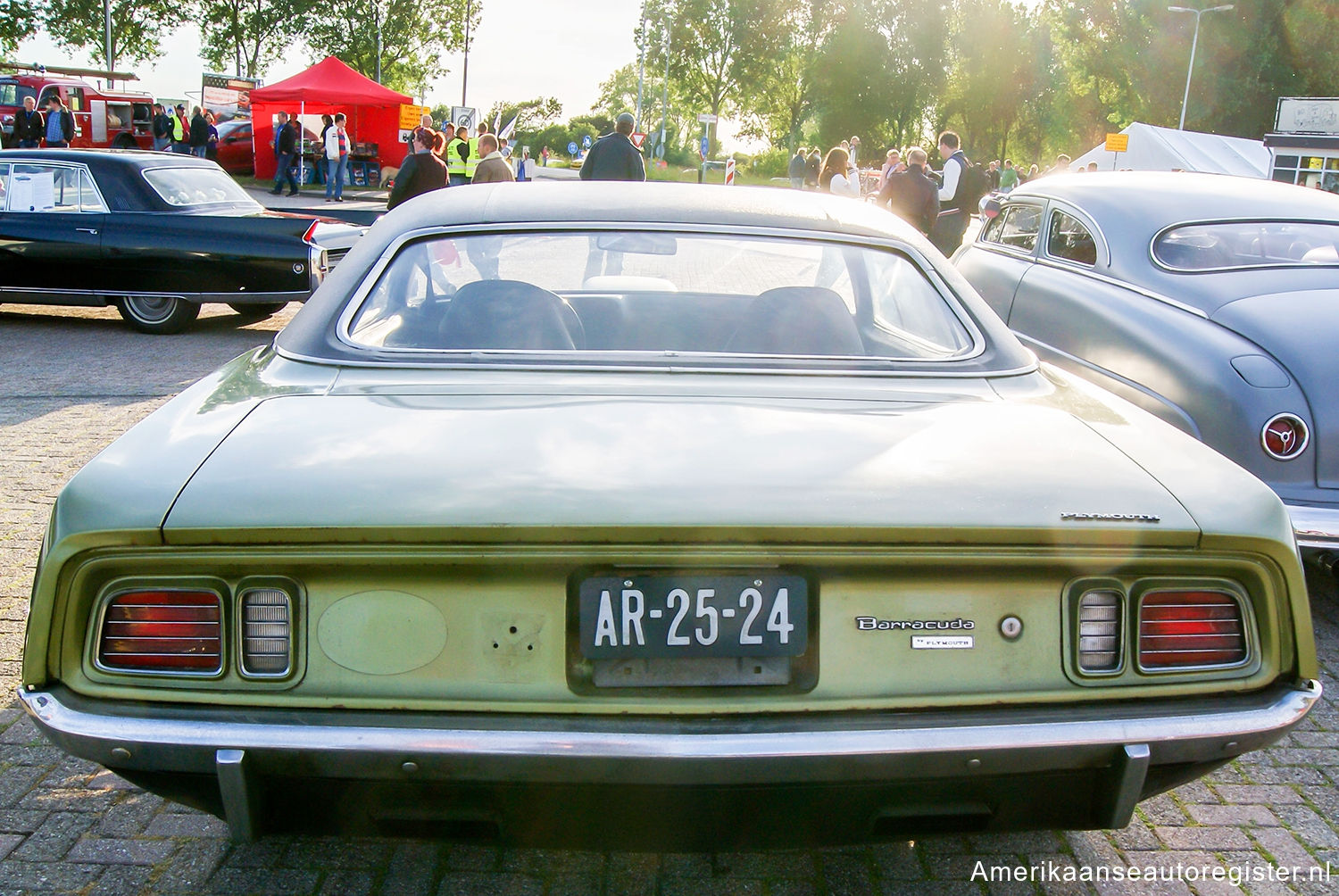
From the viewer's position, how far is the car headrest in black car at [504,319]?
279cm

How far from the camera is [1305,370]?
13.9 feet

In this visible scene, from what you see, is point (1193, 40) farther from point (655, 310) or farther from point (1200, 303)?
point (655, 310)

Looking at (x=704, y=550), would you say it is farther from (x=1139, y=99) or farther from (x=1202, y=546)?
(x=1139, y=99)

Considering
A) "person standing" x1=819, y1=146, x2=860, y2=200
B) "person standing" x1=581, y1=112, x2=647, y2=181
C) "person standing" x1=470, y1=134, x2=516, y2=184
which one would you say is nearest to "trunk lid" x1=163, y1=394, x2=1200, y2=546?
"person standing" x1=581, y1=112, x2=647, y2=181

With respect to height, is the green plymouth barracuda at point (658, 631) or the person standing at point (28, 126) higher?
the person standing at point (28, 126)

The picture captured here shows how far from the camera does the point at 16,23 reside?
178 feet

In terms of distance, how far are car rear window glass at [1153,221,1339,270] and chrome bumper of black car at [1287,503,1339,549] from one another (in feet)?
5.52

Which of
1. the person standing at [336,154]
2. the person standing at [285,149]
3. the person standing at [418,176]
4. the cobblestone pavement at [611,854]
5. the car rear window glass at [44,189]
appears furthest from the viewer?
the person standing at [285,149]

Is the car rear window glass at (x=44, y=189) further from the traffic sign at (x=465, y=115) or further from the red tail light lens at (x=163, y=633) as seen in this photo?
the traffic sign at (x=465, y=115)

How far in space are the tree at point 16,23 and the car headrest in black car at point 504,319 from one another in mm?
61500

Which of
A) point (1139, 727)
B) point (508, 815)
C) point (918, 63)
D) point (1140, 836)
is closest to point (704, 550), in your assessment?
point (508, 815)

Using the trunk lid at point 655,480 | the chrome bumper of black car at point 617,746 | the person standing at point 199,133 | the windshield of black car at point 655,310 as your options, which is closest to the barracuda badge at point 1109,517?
the trunk lid at point 655,480

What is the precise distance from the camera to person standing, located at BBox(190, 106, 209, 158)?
26.8 meters

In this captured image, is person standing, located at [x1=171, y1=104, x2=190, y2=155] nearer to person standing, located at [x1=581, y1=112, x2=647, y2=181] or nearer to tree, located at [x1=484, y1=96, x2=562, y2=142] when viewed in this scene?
person standing, located at [x1=581, y1=112, x2=647, y2=181]
